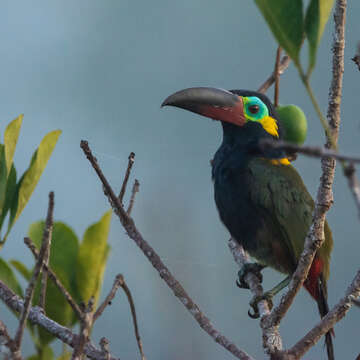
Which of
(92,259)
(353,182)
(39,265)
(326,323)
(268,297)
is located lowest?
(268,297)

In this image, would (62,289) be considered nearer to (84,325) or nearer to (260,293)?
(84,325)

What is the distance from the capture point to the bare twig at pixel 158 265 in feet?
4.27

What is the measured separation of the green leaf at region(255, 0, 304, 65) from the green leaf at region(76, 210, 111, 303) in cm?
86

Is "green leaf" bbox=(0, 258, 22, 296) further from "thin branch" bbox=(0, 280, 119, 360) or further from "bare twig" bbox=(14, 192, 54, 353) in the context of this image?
"bare twig" bbox=(14, 192, 54, 353)

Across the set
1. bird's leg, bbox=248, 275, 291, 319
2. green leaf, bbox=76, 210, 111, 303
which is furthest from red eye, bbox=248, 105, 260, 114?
green leaf, bbox=76, 210, 111, 303

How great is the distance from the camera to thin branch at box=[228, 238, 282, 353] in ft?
4.71

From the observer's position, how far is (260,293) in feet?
6.73

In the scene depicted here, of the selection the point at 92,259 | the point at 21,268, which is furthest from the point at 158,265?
the point at 21,268

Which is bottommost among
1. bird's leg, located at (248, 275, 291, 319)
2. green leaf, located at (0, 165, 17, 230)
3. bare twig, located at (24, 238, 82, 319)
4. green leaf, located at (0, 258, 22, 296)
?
bird's leg, located at (248, 275, 291, 319)

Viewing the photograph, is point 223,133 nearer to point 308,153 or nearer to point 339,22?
point 339,22

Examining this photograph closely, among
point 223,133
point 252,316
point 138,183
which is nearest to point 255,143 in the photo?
point 223,133

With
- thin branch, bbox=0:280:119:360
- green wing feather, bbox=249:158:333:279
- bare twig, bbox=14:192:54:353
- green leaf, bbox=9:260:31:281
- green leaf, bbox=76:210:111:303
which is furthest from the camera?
green wing feather, bbox=249:158:333:279

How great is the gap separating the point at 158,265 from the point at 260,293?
0.73 m

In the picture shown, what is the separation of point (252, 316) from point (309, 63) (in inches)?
60.1
